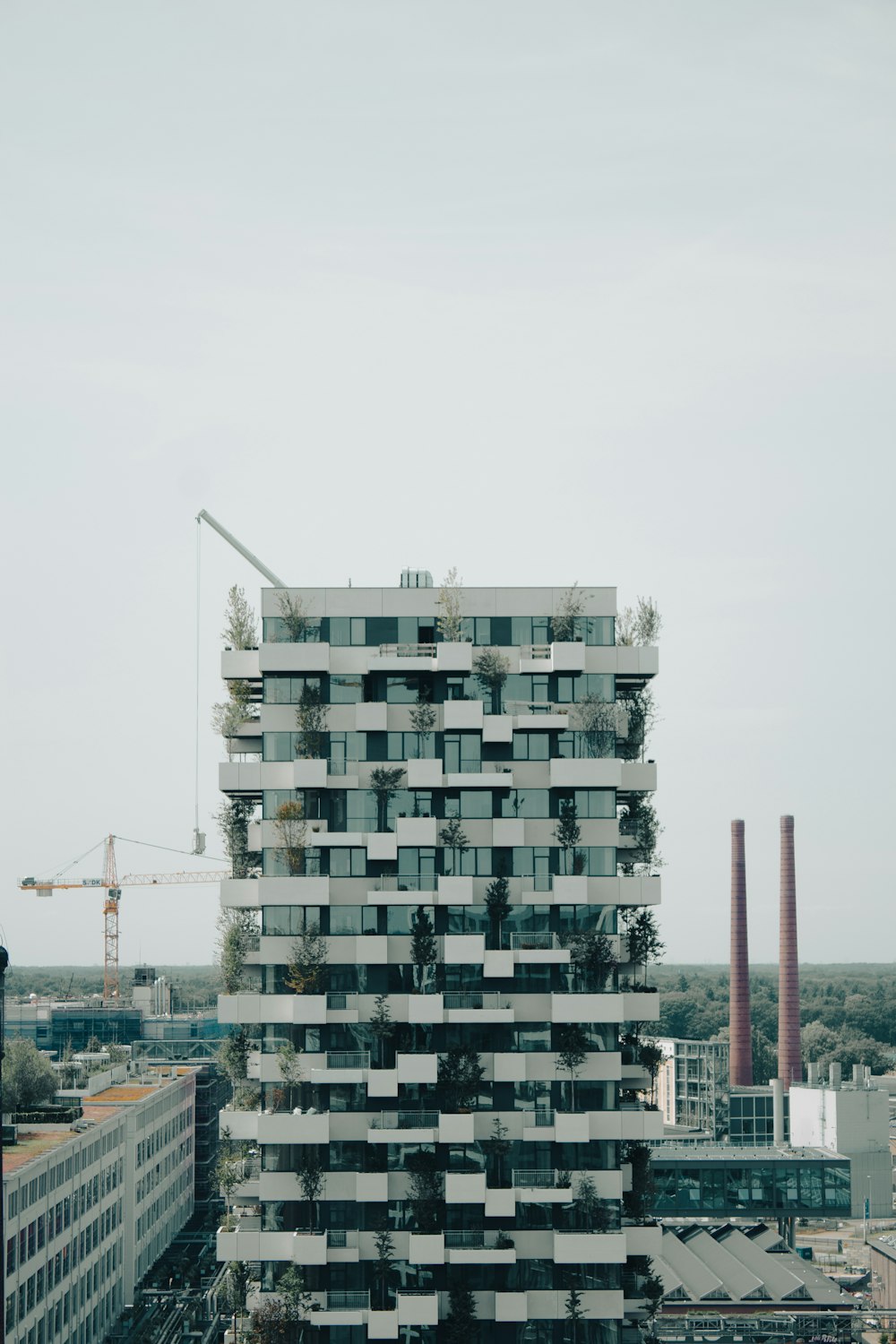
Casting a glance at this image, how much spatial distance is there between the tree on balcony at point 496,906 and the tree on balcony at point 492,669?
7605mm

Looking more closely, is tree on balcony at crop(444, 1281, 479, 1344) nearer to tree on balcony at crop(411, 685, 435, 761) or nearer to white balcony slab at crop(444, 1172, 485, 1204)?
white balcony slab at crop(444, 1172, 485, 1204)

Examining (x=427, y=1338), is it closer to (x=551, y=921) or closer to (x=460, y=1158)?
(x=460, y=1158)

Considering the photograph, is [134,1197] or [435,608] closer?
[435,608]

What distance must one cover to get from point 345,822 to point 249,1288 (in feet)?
63.1

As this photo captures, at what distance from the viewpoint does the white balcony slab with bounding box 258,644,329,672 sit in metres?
63.8

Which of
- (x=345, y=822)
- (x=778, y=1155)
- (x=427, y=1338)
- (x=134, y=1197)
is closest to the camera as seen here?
(x=427, y=1338)

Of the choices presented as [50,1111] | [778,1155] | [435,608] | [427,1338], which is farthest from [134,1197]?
[435,608]

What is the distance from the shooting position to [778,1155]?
520ft

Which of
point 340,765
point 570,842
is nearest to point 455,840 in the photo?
point 570,842

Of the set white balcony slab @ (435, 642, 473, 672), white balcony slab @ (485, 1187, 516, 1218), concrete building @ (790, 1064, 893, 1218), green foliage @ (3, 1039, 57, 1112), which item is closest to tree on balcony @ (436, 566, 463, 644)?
white balcony slab @ (435, 642, 473, 672)

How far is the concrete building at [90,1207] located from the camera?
9188cm

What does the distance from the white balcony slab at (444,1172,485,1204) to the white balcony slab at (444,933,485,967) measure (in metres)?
8.39

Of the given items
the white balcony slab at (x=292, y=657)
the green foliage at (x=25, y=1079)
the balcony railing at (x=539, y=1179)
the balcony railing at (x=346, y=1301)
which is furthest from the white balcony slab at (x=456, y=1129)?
the green foliage at (x=25, y=1079)

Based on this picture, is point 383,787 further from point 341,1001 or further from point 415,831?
point 341,1001
